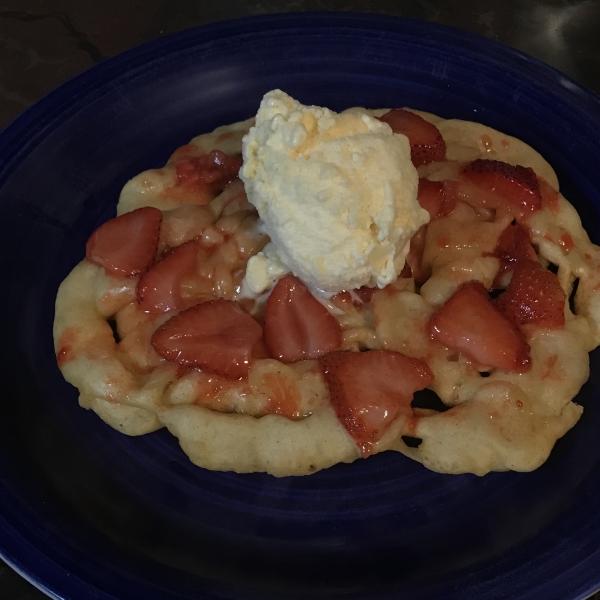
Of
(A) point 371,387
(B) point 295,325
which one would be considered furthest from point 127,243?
(A) point 371,387

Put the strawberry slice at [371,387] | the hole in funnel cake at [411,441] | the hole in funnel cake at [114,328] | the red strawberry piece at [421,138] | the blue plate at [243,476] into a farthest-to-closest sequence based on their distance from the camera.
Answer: the red strawberry piece at [421,138]
the hole in funnel cake at [114,328]
the hole in funnel cake at [411,441]
the strawberry slice at [371,387]
the blue plate at [243,476]

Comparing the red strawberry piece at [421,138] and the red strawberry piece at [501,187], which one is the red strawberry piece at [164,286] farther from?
the red strawberry piece at [501,187]

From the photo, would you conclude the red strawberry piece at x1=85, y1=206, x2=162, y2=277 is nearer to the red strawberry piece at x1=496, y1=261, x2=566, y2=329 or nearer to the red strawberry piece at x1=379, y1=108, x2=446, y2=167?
the red strawberry piece at x1=379, y1=108, x2=446, y2=167

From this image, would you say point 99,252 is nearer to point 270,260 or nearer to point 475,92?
point 270,260

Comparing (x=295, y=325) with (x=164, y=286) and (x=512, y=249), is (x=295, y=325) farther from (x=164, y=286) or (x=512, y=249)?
(x=512, y=249)

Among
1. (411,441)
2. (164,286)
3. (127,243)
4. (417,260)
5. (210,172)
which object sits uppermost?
(210,172)

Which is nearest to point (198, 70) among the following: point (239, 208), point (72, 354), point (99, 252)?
point (239, 208)

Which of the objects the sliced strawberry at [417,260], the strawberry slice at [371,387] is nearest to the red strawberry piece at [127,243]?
the strawberry slice at [371,387]
